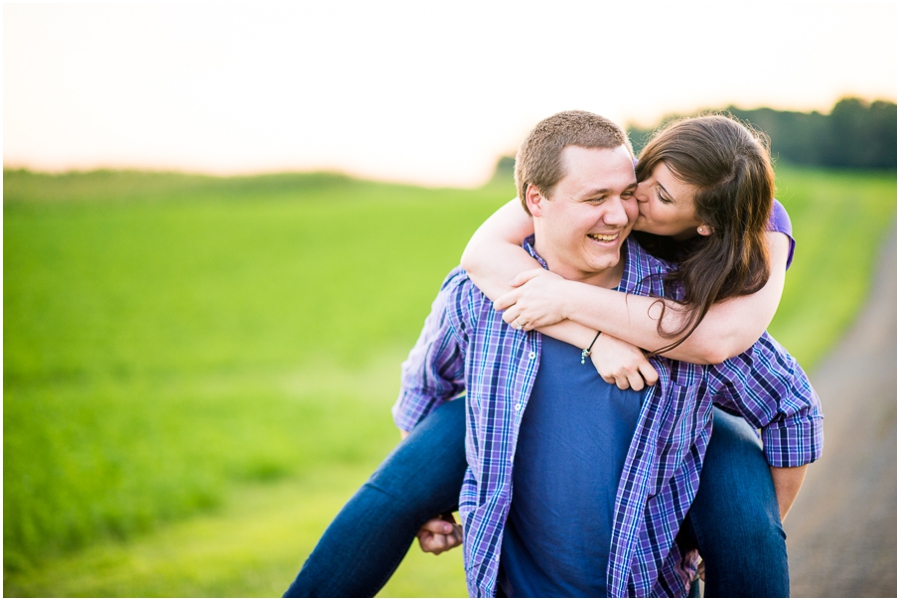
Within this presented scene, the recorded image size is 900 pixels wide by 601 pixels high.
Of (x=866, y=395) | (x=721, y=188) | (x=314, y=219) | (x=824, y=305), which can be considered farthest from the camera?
(x=314, y=219)

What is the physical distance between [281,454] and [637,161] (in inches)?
275

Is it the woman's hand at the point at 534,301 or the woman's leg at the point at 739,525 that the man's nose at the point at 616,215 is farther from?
the woman's leg at the point at 739,525

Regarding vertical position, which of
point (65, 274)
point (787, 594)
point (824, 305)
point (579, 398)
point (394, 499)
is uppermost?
point (579, 398)

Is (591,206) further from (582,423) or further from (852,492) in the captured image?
(852,492)

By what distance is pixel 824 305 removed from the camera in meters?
11.1

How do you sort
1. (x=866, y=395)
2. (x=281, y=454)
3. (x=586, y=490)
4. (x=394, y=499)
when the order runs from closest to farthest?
(x=586, y=490), (x=394, y=499), (x=866, y=395), (x=281, y=454)

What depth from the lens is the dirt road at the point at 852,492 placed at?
381 centimetres

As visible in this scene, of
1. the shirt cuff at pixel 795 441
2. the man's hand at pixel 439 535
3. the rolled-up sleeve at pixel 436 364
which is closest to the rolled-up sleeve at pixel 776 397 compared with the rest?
the shirt cuff at pixel 795 441

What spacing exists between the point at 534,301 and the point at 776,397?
736 millimetres

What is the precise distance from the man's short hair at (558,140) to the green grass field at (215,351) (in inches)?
130

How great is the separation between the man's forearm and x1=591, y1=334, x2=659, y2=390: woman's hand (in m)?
0.50

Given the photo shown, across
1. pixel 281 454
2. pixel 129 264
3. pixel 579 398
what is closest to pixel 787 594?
pixel 579 398

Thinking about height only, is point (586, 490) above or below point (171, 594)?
above

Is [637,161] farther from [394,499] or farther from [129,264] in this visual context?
[129,264]
